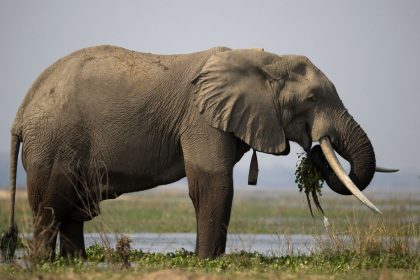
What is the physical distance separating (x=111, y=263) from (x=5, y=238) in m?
1.98

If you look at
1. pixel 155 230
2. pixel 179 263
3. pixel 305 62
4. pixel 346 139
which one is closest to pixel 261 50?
pixel 305 62

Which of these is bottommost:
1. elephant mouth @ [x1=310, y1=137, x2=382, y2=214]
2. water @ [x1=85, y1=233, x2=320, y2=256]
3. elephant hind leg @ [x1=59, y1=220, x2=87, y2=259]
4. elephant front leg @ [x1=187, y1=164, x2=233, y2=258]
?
water @ [x1=85, y1=233, x2=320, y2=256]

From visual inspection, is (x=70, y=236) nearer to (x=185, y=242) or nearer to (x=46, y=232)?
(x=46, y=232)

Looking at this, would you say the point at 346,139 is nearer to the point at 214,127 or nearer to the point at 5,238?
the point at 214,127

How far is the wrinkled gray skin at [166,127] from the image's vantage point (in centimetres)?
1520

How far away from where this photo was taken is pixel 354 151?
15.5 m

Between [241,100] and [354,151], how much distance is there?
1727 mm

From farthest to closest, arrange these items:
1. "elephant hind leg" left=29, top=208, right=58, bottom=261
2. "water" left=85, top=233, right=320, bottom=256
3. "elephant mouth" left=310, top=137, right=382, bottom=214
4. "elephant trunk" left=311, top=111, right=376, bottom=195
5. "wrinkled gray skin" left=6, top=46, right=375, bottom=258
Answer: "water" left=85, top=233, right=320, bottom=256 → "elephant trunk" left=311, top=111, right=376, bottom=195 → "wrinkled gray skin" left=6, top=46, right=375, bottom=258 → "elephant mouth" left=310, top=137, right=382, bottom=214 → "elephant hind leg" left=29, top=208, right=58, bottom=261

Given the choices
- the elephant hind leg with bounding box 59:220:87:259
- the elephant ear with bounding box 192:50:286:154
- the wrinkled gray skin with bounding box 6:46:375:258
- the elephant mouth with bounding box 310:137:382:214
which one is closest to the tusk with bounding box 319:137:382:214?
the elephant mouth with bounding box 310:137:382:214

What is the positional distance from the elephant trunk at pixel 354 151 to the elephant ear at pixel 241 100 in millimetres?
809

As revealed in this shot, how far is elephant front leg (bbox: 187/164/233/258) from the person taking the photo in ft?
49.6

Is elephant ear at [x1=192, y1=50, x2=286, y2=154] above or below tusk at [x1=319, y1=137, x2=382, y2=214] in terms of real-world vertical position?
above

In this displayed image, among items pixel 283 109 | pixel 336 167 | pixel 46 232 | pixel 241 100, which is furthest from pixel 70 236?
pixel 336 167

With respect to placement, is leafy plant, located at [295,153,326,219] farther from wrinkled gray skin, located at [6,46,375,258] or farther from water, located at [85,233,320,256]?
water, located at [85,233,320,256]
